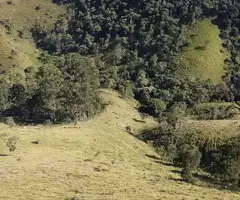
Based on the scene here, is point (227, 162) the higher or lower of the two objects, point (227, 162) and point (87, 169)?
the higher

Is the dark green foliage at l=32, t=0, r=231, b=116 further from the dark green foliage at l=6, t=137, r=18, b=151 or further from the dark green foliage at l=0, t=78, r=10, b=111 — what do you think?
the dark green foliage at l=6, t=137, r=18, b=151

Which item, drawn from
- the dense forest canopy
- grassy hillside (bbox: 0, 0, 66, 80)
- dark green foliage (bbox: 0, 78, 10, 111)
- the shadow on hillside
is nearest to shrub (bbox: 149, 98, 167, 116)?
the dense forest canopy

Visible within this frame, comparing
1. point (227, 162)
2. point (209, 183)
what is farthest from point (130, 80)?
point (209, 183)

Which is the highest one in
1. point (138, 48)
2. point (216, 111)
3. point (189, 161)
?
point (138, 48)

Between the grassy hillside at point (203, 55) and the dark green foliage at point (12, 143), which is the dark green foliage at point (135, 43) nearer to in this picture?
the grassy hillside at point (203, 55)

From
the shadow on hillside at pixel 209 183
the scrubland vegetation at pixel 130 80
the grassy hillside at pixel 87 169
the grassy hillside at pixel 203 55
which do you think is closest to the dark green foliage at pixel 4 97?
the scrubland vegetation at pixel 130 80

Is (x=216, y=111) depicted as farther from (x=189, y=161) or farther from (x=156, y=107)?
(x=189, y=161)
